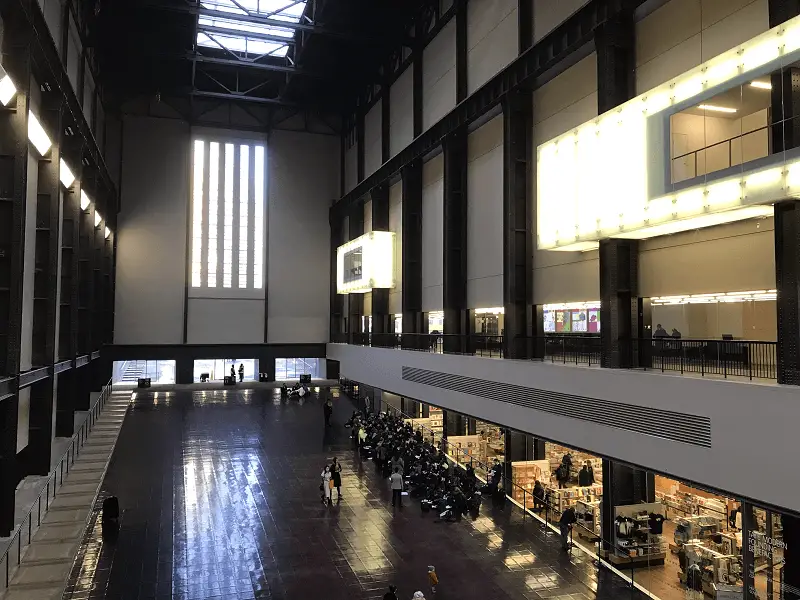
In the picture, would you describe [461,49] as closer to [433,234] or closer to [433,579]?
[433,234]

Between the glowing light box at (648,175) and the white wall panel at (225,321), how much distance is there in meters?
32.2

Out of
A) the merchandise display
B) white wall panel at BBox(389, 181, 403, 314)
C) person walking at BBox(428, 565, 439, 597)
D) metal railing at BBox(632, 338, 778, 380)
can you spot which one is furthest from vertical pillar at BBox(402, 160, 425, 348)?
person walking at BBox(428, 565, 439, 597)

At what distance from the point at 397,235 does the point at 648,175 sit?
22051 millimetres

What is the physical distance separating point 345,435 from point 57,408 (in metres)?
12.9

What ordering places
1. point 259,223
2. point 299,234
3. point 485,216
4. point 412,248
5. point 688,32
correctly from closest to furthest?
point 688,32
point 485,216
point 412,248
point 259,223
point 299,234

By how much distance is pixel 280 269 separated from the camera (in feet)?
153

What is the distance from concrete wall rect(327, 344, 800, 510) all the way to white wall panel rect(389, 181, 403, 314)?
1423cm

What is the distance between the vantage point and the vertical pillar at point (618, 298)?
1530 centimetres

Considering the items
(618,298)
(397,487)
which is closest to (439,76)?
(618,298)

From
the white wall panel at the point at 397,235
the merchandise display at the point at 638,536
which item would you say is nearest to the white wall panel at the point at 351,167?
the white wall panel at the point at 397,235

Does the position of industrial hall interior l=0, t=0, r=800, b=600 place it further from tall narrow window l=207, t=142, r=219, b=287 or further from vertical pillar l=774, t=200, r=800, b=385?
tall narrow window l=207, t=142, r=219, b=287

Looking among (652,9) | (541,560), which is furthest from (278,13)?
(541,560)

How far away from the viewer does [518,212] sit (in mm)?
21297

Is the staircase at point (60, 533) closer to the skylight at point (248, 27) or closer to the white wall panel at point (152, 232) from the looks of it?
the white wall panel at point (152, 232)
